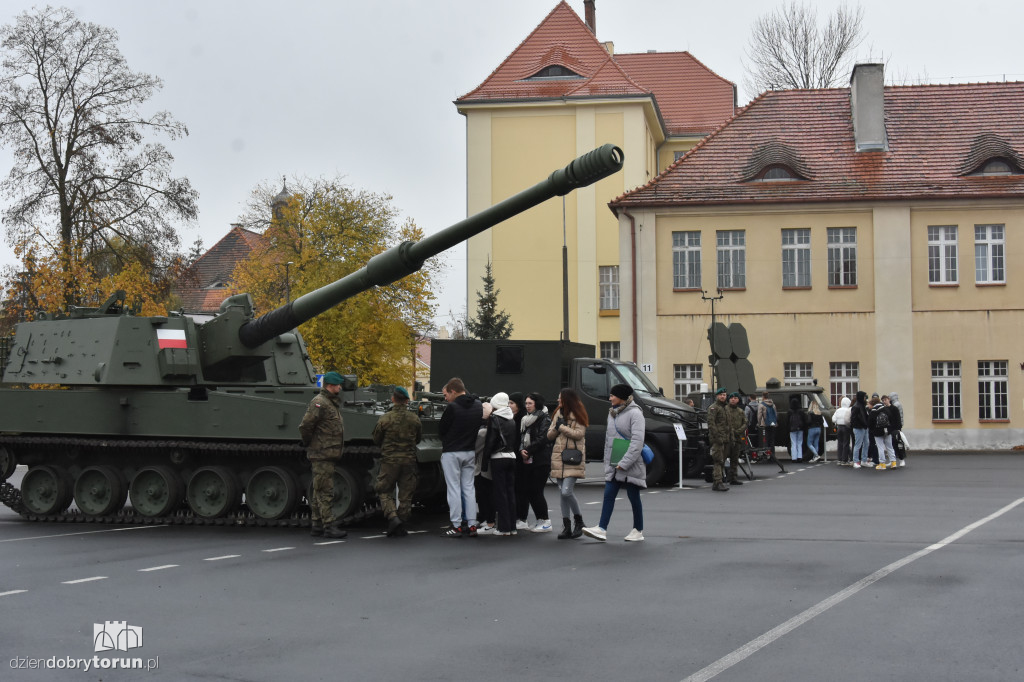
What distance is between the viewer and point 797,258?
38.4 meters

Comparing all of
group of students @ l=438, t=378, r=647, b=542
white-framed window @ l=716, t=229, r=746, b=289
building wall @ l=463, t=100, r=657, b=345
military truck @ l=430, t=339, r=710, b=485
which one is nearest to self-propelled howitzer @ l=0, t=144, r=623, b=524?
group of students @ l=438, t=378, r=647, b=542

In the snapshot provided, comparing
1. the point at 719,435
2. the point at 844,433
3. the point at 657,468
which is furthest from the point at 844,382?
the point at 719,435

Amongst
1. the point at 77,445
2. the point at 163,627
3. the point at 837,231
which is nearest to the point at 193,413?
the point at 77,445

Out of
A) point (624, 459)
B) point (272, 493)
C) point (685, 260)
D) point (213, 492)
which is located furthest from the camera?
point (685, 260)

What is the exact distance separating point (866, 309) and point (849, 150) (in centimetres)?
534

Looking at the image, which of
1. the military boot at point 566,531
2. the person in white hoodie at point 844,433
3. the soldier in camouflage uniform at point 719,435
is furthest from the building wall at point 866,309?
the military boot at point 566,531

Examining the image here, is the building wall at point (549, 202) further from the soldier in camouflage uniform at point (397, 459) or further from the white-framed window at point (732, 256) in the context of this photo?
the soldier in camouflage uniform at point (397, 459)

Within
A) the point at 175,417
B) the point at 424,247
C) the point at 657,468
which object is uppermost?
the point at 424,247

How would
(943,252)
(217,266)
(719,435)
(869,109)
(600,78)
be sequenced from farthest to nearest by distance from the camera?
(217,266) → (600,78) → (869,109) → (943,252) → (719,435)

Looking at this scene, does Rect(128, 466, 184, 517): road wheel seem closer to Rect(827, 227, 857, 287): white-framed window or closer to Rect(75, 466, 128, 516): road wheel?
Rect(75, 466, 128, 516): road wheel

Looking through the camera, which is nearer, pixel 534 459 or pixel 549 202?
pixel 534 459

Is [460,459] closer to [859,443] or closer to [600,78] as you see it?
[859,443]

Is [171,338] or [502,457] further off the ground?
[171,338]

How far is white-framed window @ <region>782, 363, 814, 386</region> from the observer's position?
37.6 metres
